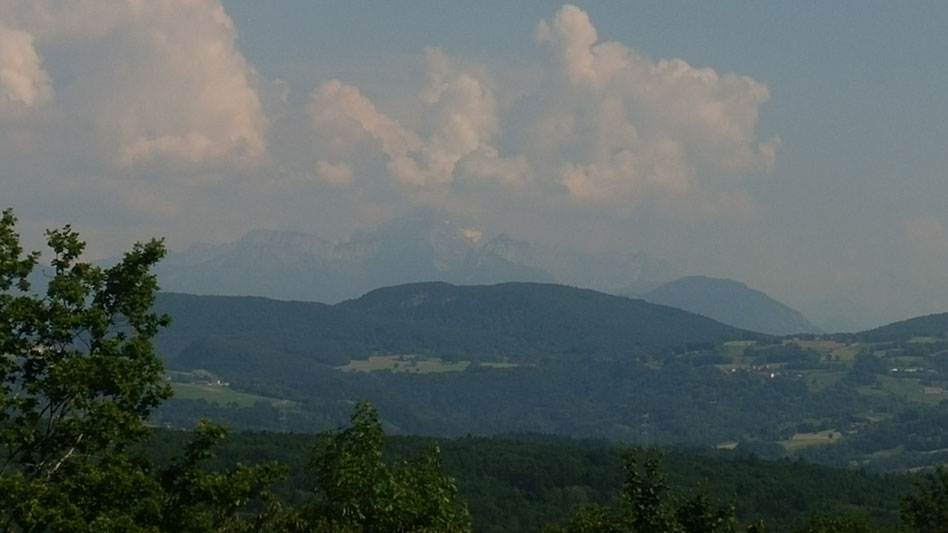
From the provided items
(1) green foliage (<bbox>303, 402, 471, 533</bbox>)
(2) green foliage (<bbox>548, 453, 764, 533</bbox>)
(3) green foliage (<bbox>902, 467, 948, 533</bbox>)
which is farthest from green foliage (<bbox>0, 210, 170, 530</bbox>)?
(3) green foliage (<bbox>902, 467, 948, 533</bbox>)

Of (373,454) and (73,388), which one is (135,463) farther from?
(373,454)

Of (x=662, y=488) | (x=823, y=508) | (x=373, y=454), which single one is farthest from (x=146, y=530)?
(x=823, y=508)

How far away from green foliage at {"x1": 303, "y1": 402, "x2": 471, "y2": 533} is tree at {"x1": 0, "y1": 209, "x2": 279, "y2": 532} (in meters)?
4.97

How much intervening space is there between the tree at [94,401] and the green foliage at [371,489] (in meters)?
4.97

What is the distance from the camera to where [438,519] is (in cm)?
4125

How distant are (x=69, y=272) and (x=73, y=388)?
4136 millimetres

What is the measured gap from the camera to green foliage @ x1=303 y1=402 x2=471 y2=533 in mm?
39781

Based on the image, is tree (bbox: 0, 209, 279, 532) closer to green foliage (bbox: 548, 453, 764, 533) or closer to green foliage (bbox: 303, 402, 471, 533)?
green foliage (bbox: 303, 402, 471, 533)

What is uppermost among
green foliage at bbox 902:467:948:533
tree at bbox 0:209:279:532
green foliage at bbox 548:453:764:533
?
tree at bbox 0:209:279:532

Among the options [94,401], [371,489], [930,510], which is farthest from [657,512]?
[930,510]

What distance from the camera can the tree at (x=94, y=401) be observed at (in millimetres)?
32469

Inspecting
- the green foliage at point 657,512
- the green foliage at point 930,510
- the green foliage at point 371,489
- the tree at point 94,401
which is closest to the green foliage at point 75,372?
the tree at point 94,401

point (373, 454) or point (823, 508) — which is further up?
point (373, 454)

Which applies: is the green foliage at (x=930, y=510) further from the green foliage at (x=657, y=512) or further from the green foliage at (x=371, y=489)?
the green foliage at (x=371, y=489)
